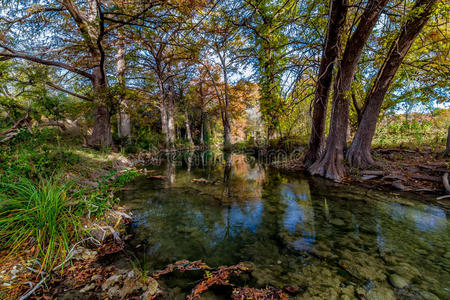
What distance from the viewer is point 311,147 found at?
7230 millimetres

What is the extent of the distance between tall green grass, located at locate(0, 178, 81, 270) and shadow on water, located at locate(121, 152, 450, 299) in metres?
0.75

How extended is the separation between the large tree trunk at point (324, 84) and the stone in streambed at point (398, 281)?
3.43 metres

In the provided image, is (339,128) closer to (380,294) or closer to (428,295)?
(428,295)

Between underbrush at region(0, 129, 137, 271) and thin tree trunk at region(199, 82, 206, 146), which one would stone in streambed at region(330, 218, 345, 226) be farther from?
thin tree trunk at region(199, 82, 206, 146)

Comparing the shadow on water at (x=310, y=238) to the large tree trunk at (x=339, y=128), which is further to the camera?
the large tree trunk at (x=339, y=128)

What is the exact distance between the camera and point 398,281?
168 cm

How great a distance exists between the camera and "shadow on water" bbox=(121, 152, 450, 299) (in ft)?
5.55

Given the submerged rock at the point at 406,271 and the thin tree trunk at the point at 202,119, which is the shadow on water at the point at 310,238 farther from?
the thin tree trunk at the point at 202,119

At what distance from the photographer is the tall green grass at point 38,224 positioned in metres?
1.69

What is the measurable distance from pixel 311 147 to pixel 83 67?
12.0 m

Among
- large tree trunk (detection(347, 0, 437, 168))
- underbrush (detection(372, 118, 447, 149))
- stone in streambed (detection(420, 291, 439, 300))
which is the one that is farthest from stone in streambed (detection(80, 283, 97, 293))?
underbrush (detection(372, 118, 447, 149))

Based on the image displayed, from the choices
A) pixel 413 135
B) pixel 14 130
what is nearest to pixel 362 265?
pixel 14 130

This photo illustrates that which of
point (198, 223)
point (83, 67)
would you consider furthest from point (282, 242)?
point (83, 67)

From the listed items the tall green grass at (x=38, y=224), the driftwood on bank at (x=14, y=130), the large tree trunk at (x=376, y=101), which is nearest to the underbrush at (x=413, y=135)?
the large tree trunk at (x=376, y=101)
